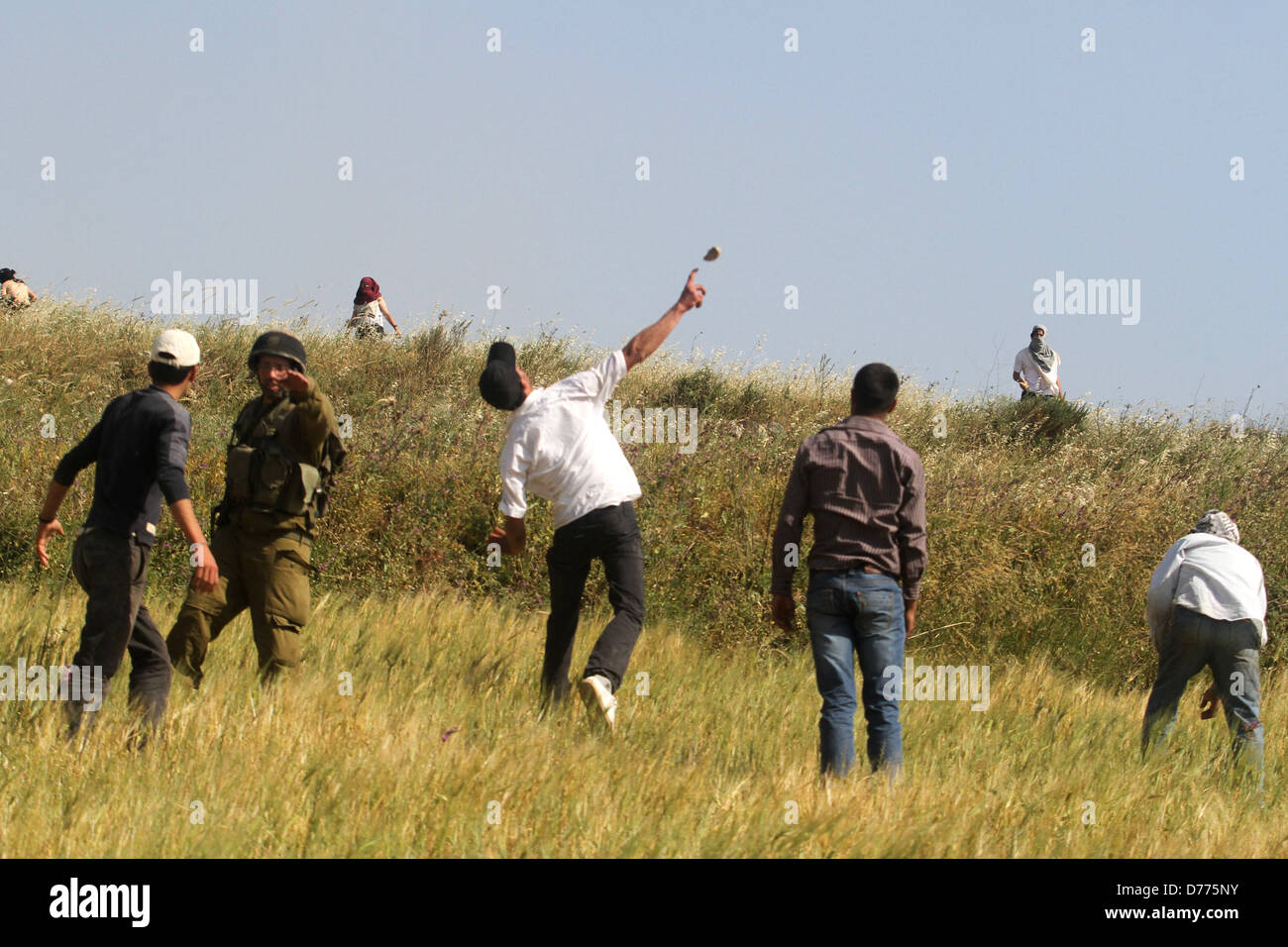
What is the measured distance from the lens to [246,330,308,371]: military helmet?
616 cm

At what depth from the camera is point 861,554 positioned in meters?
5.92

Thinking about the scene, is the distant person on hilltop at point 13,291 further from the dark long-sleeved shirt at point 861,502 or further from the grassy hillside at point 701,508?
the dark long-sleeved shirt at point 861,502

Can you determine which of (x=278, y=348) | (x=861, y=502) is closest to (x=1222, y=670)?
(x=861, y=502)

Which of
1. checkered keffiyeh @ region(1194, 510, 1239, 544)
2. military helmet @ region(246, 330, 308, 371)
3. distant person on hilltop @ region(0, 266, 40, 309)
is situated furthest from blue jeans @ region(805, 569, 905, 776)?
distant person on hilltop @ region(0, 266, 40, 309)

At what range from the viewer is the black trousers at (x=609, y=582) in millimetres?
6457

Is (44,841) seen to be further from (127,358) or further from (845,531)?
(127,358)

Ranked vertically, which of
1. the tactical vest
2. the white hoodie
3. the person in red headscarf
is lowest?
the white hoodie

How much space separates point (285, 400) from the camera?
254 inches

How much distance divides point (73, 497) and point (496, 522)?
3.47 metres

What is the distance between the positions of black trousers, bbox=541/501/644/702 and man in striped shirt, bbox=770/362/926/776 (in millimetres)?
855

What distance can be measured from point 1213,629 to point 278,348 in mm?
5580

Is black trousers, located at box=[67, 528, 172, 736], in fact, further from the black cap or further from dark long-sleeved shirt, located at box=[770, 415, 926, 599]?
dark long-sleeved shirt, located at box=[770, 415, 926, 599]
